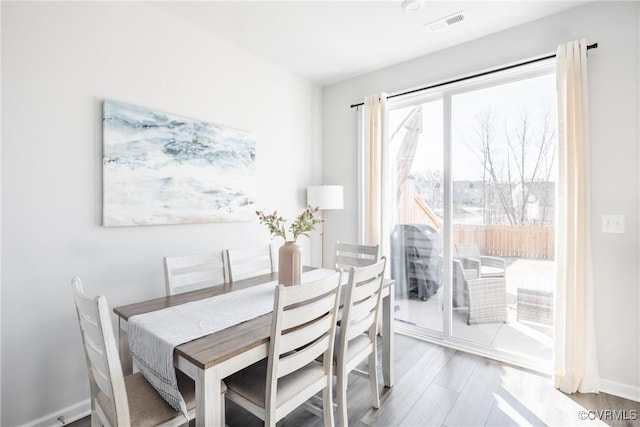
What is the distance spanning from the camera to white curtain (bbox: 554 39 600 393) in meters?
2.23

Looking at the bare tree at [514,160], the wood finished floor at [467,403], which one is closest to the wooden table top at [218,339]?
the wood finished floor at [467,403]

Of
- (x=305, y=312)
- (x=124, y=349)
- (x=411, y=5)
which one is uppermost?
(x=411, y=5)

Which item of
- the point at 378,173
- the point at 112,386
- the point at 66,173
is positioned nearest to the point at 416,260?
the point at 378,173

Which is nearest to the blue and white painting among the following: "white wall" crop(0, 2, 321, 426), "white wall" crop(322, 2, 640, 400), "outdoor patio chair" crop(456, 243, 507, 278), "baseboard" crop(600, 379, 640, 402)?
"white wall" crop(0, 2, 321, 426)

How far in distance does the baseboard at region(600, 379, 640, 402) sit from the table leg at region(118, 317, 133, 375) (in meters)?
3.08

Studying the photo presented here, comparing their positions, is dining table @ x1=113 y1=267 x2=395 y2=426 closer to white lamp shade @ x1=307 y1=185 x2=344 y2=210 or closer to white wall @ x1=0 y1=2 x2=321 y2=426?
white wall @ x1=0 y1=2 x2=321 y2=426

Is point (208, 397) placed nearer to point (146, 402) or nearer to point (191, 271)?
point (146, 402)

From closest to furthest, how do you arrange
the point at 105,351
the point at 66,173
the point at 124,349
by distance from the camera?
the point at 105,351 < the point at 124,349 < the point at 66,173

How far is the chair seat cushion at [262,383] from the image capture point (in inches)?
56.4

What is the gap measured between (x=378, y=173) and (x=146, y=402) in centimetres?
263

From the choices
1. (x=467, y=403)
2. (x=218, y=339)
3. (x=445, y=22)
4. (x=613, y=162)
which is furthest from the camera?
(x=445, y=22)

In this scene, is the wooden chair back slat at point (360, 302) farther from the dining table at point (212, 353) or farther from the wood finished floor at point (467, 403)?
the wood finished floor at point (467, 403)

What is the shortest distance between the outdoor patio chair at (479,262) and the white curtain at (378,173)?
73 centimetres

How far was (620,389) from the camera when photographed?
2203 millimetres
